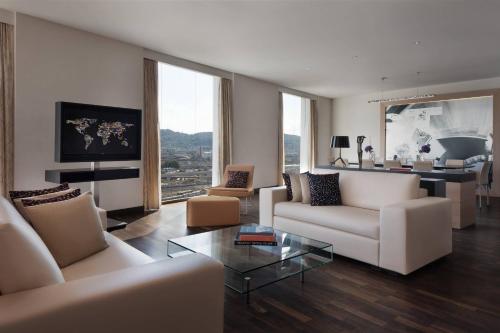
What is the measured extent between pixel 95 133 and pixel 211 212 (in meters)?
1.88

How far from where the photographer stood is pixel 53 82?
A: 4.49m

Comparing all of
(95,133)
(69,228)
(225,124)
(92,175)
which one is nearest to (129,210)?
(92,175)

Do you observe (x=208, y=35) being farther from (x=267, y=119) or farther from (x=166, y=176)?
(x=267, y=119)

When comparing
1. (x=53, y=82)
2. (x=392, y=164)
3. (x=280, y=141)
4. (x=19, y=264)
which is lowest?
(x=19, y=264)

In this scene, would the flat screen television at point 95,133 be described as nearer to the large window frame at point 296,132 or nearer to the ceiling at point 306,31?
the ceiling at point 306,31

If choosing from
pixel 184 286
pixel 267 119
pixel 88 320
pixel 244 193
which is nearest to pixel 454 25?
pixel 244 193

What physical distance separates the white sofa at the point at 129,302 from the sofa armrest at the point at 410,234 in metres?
1.90

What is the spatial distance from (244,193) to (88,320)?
14.5 feet

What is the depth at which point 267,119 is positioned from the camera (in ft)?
26.6

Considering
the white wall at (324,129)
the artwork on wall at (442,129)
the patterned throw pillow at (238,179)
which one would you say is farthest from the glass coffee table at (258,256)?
the white wall at (324,129)

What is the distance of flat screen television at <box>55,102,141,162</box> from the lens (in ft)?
13.3

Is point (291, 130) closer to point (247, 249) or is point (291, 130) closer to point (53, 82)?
point (53, 82)

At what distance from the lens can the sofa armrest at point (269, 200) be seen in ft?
12.9

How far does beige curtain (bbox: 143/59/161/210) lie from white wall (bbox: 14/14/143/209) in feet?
1.02
